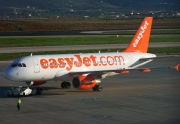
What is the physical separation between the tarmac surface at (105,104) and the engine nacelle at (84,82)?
2.60 feet

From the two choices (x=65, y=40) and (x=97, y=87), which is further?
(x=65, y=40)

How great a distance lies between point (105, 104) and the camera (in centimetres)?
4703

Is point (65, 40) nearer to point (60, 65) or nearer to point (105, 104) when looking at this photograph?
point (60, 65)

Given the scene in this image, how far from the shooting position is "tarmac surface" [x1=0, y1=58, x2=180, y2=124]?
40.3 meters

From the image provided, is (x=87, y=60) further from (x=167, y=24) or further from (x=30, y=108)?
(x=167, y=24)

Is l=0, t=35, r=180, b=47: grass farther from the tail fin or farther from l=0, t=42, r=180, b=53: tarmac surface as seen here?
the tail fin

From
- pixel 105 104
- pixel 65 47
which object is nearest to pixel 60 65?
pixel 105 104

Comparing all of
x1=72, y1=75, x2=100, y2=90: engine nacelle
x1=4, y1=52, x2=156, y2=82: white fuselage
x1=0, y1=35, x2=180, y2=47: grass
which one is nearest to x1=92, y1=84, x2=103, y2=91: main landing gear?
x1=72, y1=75, x2=100, y2=90: engine nacelle

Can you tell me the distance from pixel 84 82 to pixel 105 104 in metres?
6.23

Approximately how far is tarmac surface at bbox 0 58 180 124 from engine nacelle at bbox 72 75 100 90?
0.79 m

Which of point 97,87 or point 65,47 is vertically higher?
point 65,47

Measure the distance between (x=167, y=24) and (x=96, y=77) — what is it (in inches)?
4841

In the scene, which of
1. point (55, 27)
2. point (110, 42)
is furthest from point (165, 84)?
point (55, 27)

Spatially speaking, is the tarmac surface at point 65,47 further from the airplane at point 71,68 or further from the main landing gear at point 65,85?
the airplane at point 71,68
